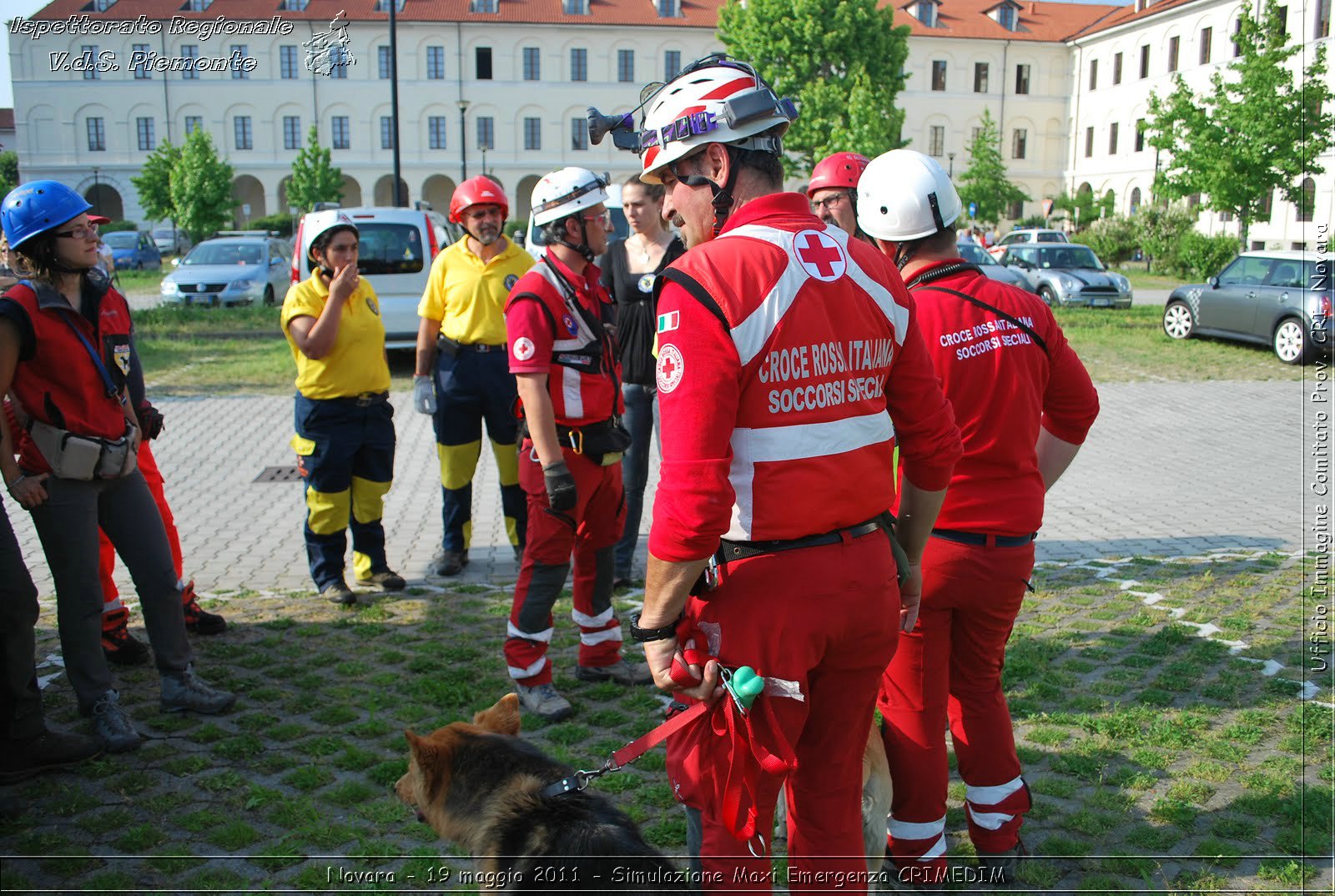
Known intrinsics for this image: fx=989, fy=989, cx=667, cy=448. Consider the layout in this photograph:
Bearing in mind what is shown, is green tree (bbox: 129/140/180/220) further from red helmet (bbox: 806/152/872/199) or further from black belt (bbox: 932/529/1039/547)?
black belt (bbox: 932/529/1039/547)

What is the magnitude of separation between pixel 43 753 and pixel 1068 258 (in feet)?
93.4

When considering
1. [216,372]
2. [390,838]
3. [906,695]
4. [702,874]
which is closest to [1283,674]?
[906,695]

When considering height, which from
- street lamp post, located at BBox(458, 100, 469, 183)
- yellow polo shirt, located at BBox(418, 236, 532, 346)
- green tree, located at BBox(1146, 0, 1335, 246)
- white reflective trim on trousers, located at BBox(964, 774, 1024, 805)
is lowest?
white reflective trim on trousers, located at BBox(964, 774, 1024, 805)

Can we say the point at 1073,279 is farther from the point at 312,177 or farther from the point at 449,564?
the point at 312,177

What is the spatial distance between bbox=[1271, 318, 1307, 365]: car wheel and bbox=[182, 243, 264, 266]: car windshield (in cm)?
2189

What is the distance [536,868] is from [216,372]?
1443 centimetres

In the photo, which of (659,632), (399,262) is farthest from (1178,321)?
(659,632)

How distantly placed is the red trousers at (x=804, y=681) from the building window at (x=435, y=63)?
66318 mm

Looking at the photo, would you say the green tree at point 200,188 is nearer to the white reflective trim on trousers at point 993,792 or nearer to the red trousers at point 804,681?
the white reflective trim on trousers at point 993,792

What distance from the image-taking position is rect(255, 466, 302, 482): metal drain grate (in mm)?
9359

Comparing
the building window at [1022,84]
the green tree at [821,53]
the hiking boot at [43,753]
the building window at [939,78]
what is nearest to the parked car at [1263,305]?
the hiking boot at [43,753]

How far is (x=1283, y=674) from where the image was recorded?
514 cm

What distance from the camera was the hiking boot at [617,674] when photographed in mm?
5070

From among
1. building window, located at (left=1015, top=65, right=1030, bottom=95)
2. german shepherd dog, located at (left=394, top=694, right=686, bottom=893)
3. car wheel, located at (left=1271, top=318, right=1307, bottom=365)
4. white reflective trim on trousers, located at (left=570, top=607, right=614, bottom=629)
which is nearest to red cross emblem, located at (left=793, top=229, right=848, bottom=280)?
german shepherd dog, located at (left=394, top=694, right=686, bottom=893)
